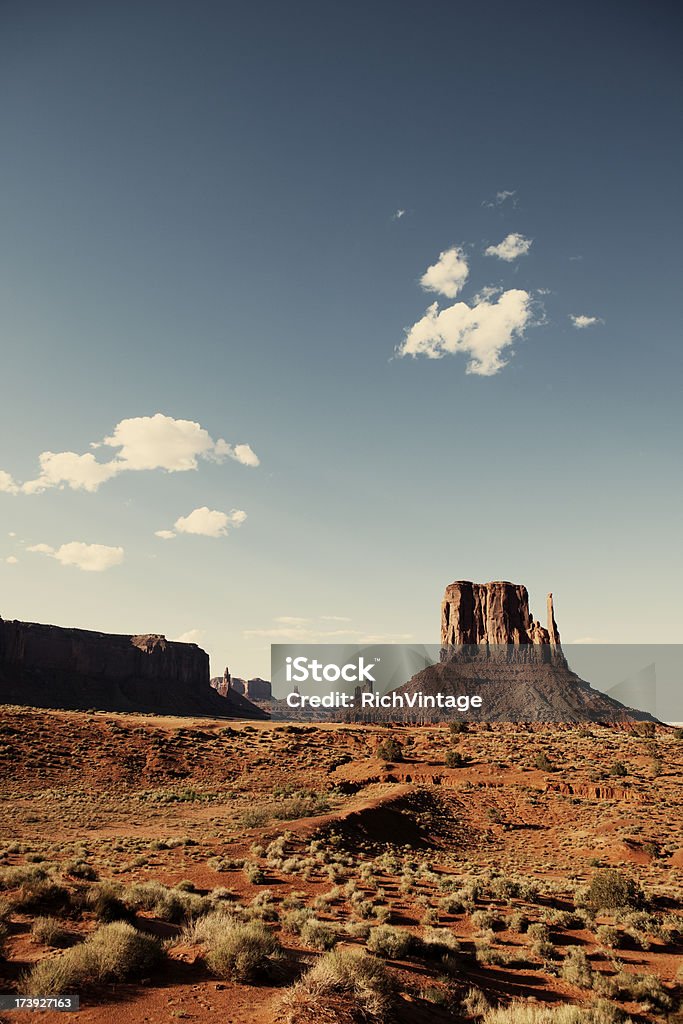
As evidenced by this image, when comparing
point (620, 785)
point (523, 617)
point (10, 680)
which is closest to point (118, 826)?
point (620, 785)

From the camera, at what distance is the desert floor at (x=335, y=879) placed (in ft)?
30.0

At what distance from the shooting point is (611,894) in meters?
19.2

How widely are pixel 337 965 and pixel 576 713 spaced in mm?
106488

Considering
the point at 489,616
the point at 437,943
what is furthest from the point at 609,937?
the point at 489,616

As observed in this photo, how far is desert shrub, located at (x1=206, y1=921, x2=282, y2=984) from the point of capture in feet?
30.5

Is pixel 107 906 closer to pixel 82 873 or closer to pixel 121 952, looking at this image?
pixel 121 952

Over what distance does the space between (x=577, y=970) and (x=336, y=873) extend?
36.3ft

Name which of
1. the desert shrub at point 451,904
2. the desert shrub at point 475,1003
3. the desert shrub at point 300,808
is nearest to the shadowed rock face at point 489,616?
the desert shrub at point 300,808

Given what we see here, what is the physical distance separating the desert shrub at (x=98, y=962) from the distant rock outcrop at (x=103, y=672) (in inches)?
4456

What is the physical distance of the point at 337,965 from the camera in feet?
30.1

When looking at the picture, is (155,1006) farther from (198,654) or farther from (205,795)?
(198,654)

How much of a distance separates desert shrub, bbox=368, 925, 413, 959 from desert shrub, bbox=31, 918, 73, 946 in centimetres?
677

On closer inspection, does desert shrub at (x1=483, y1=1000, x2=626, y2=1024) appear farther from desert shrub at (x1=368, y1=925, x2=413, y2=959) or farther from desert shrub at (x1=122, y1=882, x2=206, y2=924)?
desert shrub at (x1=122, y1=882, x2=206, y2=924)

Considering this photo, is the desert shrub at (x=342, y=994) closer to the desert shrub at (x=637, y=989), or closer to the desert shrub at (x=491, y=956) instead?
the desert shrub at (x=491, y=956)
